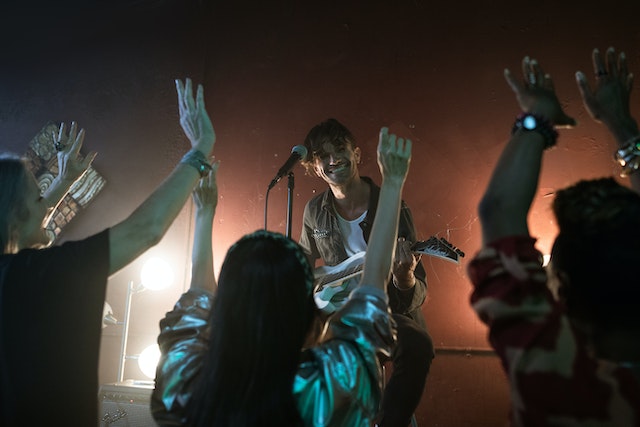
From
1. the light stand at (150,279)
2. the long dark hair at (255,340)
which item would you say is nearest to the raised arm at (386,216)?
the long dark hair at (255,340)

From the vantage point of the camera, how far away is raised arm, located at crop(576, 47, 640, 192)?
122 centimetres

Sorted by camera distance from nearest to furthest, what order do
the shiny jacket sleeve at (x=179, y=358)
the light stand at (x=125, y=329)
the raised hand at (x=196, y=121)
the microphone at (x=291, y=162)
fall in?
the shiny jacket sleeve at (x=179, y=358)
the raised hand at (x=196, y=121)
the microphone at (x=291, y=162)
the light stand at (x=125, y=329)

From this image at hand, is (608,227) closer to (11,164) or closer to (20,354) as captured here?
(20,354)

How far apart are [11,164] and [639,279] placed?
1.56 meters

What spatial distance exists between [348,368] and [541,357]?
0.43 meters

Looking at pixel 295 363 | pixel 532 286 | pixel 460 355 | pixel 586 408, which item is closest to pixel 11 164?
pixel 295 363

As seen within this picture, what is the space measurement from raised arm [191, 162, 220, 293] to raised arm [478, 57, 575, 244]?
851 millimetres

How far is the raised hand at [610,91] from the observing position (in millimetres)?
1244

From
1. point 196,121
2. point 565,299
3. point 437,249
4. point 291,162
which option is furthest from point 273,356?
point 291,162

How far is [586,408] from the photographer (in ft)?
2.40

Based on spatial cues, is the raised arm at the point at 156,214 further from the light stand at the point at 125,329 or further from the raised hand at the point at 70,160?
the light stand at the point at 125,329

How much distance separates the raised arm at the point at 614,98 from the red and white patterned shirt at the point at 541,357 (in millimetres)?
593

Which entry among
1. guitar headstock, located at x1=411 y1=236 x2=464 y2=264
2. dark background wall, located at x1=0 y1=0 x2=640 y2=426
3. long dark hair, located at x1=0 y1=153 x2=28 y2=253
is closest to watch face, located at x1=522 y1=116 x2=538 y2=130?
long dark hair, located at x1=0 y1=153 x2=28 y2=253

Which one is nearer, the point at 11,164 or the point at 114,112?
the point at 11,164
